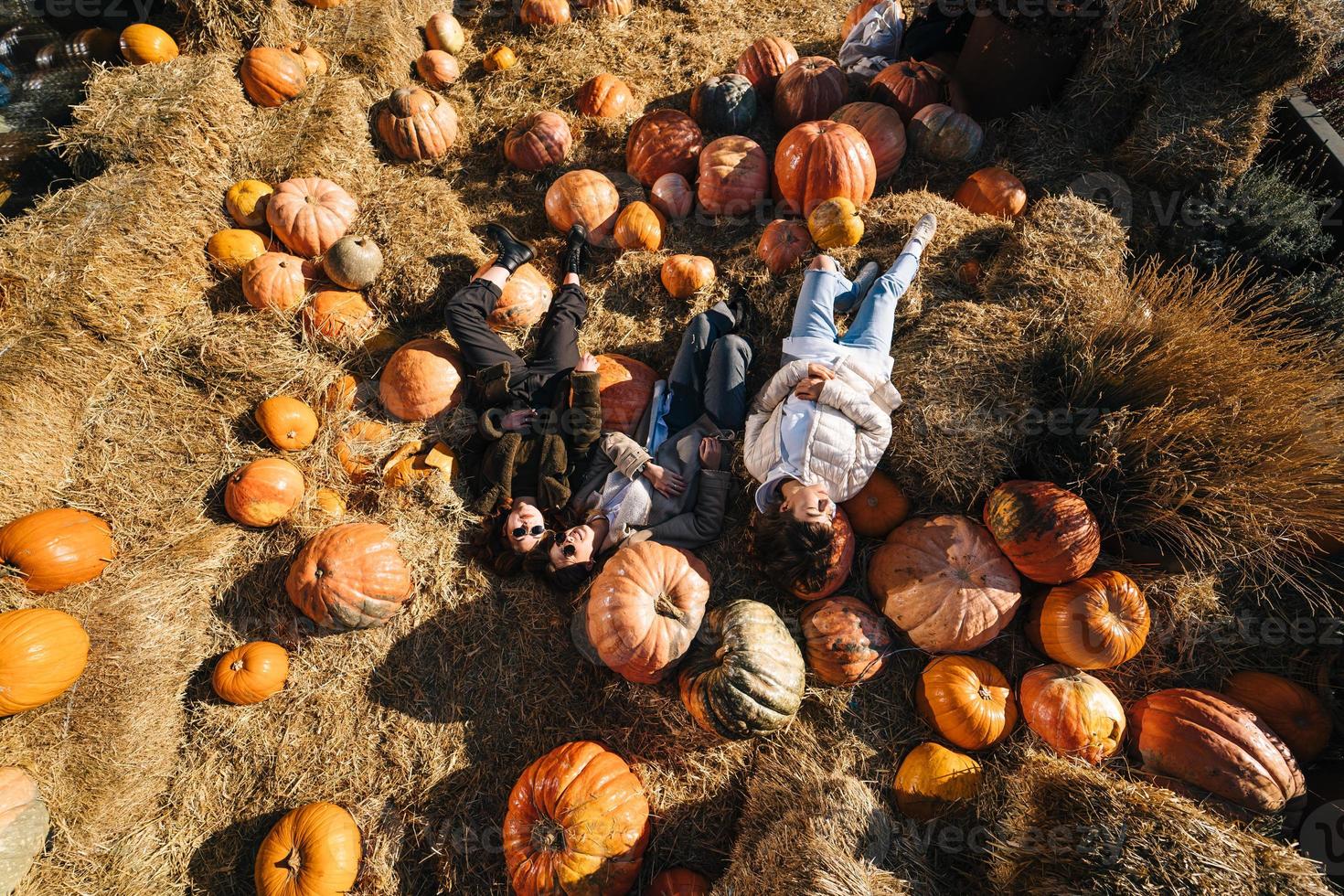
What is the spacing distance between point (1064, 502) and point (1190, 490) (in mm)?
676

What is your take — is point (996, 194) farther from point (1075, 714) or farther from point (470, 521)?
point (470, 521)

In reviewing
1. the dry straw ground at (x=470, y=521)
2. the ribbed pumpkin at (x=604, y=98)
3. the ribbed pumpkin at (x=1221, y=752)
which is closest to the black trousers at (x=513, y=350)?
the dry straw ground at (x=470, y=521)

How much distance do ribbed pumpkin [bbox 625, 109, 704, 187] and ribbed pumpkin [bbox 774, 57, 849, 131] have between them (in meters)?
0.96

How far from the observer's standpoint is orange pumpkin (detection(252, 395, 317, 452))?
4.71m

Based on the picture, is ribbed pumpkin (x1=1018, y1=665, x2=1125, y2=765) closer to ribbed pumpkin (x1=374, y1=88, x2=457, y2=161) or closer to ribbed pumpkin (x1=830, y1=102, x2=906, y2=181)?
ribbed pumpkin (x1=830, y1=102, x2=906, y2=181)

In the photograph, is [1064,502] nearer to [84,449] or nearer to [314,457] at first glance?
[314,457]

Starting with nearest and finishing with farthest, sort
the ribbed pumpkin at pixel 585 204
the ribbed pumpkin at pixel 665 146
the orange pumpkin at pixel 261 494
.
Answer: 1. the orange pumpkin at pixel 261 494
2. the ribbed pumpkin at pixel 585 204
3. the ribbed pumpkin at pixel 665 146

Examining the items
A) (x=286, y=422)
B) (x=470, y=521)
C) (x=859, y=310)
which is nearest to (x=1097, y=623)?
(x=859, y=310)

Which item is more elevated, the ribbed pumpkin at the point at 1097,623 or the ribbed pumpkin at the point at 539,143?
the ribbed pumpkin at the point at 539,143

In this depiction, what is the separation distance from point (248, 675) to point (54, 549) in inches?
64.2

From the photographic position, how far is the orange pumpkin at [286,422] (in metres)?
4.71

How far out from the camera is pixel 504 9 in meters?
7.37

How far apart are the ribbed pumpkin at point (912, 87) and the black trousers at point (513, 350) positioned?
3.63 m

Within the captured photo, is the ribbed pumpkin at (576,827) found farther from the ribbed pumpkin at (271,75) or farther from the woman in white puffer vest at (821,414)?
the ribbed pumpkin at (271,75)
